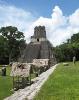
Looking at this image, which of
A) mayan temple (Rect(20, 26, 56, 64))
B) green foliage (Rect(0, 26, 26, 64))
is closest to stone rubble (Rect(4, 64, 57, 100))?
mayan temple (Rect(20, 26, 56, 64))

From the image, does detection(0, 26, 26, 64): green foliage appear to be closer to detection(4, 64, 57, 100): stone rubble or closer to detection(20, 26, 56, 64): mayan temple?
detection(20, 26, 56, 64): mayan temple

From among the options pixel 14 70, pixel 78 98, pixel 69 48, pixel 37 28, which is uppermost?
pixel 37 28

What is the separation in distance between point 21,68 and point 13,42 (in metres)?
81.9

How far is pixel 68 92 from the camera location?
1845 cm

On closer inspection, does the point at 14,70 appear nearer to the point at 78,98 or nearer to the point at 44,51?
the point at 78,98

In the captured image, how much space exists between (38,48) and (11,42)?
18.2 m

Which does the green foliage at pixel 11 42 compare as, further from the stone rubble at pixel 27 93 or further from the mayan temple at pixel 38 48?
the stone rubble at pixel 27 93

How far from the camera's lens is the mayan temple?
297 feet

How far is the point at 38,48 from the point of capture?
309 feet

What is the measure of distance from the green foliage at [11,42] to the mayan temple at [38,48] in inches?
490

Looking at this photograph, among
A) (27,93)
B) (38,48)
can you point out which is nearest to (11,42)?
(38,48)

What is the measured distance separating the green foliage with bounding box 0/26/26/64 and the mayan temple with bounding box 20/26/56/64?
1246cm

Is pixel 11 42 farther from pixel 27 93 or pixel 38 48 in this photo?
pixel 27 93

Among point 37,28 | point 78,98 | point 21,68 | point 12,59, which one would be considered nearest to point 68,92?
point 78,98
